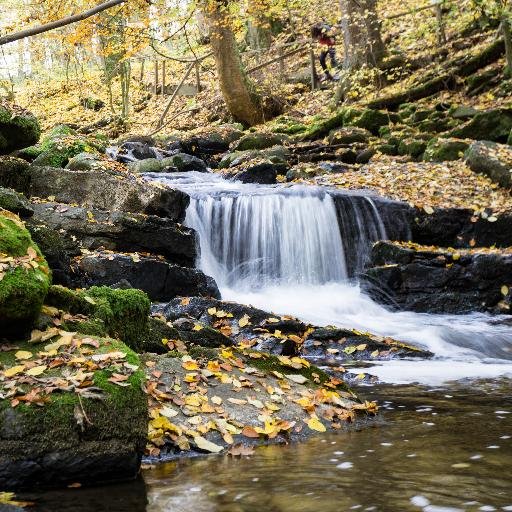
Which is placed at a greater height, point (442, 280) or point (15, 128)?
point (15, 128)

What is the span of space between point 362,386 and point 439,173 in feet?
31.8

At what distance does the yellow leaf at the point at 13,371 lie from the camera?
3.80 m

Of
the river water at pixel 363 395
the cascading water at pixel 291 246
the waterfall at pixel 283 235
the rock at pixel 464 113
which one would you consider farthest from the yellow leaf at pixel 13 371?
the rock at pixel 464 113

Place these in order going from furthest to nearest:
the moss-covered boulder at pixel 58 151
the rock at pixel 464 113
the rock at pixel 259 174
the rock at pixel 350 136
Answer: the rock at pixel 350 136
the rock at pixel 464 113
the rock at pixel 259 174
the moss-covered boulder at pixel 58 151

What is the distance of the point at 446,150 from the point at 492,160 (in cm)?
156

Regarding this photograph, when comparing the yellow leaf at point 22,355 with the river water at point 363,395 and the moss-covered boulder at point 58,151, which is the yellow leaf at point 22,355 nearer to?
the river water at point 363,395

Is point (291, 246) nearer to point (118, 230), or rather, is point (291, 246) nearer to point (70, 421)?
point (118, 230)

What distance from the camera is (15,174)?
11.3 metres

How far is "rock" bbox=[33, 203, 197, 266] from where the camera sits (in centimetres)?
1009

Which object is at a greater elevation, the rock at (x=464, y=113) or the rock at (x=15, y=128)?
the rock at (x=464, y=113)

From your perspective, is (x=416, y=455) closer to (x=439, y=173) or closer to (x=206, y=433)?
(x=206, y=433)

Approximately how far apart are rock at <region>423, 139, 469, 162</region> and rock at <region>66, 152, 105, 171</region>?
26.5ft

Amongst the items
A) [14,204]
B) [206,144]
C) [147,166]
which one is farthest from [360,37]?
[14,204]

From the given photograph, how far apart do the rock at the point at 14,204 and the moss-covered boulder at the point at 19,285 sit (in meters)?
4.22
